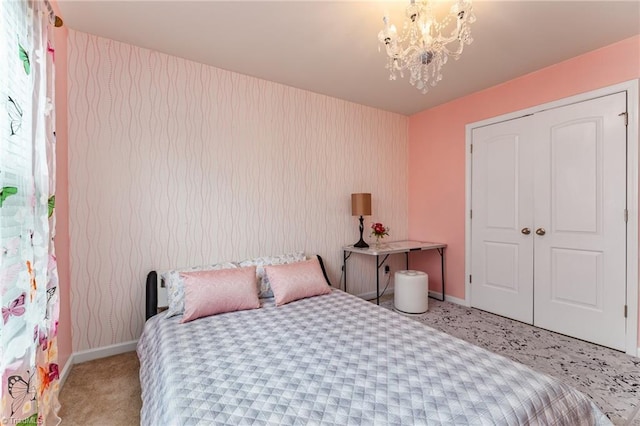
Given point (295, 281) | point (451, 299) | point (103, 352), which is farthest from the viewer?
point (451, 299)

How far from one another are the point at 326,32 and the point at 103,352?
3005 millimetres

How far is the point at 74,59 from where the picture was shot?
2.18 meters

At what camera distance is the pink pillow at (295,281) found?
2367 millimetres

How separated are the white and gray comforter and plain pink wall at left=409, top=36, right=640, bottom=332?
7.04 ft

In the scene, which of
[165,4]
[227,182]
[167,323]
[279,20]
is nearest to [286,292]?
[167,323]

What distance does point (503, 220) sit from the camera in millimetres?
3148

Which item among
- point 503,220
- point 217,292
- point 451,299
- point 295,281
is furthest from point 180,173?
point 451,299

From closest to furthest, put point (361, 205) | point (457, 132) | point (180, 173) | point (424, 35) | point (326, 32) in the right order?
point (424, 35)
point (326, 32)
point (180, 173)
point (361, 205)
point (457, 132)

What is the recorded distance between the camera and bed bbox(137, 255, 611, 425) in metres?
1.08

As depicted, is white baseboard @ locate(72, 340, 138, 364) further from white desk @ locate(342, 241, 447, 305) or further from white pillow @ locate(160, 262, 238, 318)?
white desk @ locate(342, 241, 447, 305)

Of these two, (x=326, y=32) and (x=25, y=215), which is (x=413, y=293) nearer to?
(x=326, y=32)

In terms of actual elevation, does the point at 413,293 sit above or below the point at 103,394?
above

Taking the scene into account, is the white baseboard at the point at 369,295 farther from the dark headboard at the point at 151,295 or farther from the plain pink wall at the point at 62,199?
the plain pink wall at the point at 62,199

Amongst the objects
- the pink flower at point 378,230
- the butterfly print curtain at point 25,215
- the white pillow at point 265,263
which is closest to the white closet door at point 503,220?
the pink flower at point 378,230
